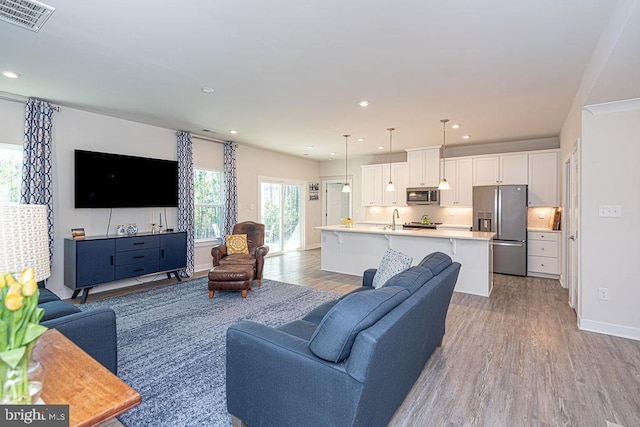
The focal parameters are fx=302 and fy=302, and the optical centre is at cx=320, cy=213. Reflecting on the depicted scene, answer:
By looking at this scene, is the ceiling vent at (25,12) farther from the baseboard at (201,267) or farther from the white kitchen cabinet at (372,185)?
the white kitchen cabinet at (372,185)

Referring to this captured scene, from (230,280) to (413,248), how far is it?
3.01 meters

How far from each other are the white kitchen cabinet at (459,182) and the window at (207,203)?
5039mm

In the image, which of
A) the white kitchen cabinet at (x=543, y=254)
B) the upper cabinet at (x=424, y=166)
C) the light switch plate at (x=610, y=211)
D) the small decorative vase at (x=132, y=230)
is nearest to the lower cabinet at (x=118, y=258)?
the small decorative vase at (x=132, y=230)

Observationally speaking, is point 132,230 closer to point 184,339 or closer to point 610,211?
point 184,339

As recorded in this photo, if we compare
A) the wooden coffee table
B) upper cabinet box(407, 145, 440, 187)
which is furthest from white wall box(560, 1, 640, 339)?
the wooden coffee table

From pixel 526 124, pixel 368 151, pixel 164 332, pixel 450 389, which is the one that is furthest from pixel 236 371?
pixel 368 151

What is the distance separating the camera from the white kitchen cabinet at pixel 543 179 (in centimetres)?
565

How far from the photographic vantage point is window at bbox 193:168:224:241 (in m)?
6.17

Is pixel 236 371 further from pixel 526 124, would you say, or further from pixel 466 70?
pixel 526 124

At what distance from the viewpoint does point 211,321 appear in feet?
11.4

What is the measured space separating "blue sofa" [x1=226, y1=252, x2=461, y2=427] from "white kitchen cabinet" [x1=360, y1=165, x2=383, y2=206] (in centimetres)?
608

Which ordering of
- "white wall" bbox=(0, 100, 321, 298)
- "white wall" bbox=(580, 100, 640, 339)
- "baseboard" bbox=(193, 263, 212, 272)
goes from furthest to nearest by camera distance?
"baseboard" bbox=(193, 263, 212, 272)
"white wall" bbox=(0, 100, 321, 298)
"white wall" bbox=(580, 100, 640, 339)

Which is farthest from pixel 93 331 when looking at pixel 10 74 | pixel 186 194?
pixel 186 194

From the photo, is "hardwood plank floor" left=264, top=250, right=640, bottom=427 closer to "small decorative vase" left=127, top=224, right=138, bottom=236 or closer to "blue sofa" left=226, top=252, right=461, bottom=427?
"blue sofa" left=226, top=252, right=461, bottom=427
